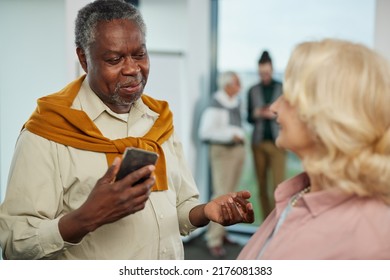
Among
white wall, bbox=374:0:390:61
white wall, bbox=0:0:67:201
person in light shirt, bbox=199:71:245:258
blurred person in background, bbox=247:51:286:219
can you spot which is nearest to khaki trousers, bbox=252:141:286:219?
blurred person in background, bbox=247:51:286:219

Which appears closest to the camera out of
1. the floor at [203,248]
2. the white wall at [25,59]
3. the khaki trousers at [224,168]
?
the white wall at [25,59]

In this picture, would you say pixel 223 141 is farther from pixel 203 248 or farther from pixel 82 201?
pixel 82 201

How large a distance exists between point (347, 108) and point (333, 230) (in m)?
0.25

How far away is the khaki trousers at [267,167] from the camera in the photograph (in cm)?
392

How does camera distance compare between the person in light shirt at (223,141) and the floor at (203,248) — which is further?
the person in light shirt at (223,141)

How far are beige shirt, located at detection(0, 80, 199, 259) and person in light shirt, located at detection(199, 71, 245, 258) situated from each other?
8.15ft

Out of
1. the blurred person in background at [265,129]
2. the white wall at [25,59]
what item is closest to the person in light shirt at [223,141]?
the blurred person in background at [265,129]

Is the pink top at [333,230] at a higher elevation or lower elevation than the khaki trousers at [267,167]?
higher

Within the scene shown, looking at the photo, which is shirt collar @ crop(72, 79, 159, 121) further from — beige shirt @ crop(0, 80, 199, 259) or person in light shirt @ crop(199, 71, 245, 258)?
person in light shirt @ crop(199, 71, 245, 258)

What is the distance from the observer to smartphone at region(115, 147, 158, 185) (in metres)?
1.09

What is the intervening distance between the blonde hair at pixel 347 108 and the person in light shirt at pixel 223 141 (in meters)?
2.92

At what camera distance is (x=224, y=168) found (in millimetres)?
4008

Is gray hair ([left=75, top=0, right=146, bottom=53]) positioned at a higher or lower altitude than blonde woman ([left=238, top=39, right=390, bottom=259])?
higher

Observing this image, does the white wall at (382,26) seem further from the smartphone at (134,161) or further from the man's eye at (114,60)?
the smartphone at (134,161)
